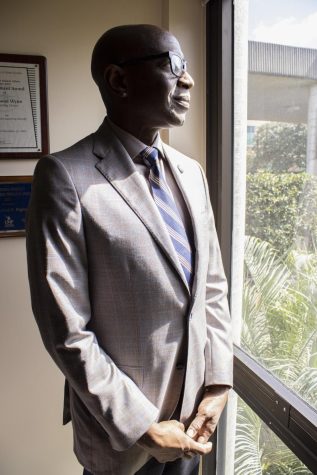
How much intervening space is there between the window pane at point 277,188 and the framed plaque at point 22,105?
772mm

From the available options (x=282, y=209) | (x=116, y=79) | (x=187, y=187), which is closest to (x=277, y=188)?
(x=282, y=209)

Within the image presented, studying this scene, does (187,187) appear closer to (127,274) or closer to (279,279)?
(127,274)

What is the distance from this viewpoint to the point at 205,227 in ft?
3.59

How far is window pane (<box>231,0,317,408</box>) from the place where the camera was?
1250 millimetres

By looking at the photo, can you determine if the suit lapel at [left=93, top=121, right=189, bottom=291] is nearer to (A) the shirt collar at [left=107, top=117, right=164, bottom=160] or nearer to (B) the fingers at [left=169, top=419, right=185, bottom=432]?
(A) the shirt collar at [left=107, top=117, right=164, bottom=160]

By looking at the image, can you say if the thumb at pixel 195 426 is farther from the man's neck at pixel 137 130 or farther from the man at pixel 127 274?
the man's neck at pixel 137 130

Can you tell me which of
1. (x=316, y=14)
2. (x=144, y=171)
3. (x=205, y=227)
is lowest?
(x=205, y=227)

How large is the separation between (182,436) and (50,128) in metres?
1.23

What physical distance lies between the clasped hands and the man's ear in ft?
2.53

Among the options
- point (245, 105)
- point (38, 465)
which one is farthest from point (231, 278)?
point (38, 465)

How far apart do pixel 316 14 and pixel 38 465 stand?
2.02 m

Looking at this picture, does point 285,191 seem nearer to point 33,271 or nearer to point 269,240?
point 269,240

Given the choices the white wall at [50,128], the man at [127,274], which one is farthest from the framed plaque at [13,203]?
the man at [127,274]

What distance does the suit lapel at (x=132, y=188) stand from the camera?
36.3 inches
